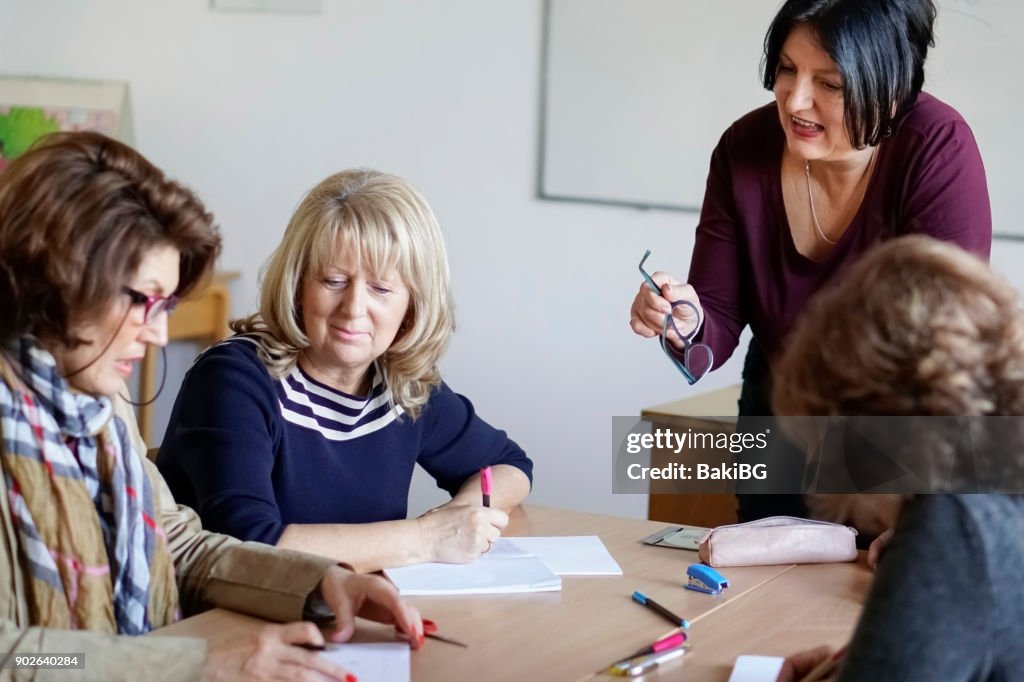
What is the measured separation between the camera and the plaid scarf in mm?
1348

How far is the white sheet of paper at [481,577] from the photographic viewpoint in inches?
66.4

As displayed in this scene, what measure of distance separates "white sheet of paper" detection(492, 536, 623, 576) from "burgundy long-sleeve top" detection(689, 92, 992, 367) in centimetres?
47

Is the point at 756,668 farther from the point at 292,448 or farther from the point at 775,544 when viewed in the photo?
the point at 292,448

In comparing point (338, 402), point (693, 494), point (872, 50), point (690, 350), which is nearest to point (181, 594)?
point (338, 402)

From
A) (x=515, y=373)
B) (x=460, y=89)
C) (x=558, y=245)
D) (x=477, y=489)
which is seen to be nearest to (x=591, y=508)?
(x=515, y=373)


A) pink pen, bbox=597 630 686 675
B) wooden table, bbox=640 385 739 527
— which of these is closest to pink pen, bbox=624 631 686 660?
pink pen, bbox=597 630 686 675

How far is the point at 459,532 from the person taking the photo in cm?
184

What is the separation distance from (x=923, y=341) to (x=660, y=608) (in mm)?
694

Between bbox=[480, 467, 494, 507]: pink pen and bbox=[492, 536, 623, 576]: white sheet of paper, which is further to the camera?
bbox=[480, 467, 494, 507]: pink pen

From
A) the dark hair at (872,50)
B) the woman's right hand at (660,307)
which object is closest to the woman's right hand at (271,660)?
the woman's right hand at (660,307)

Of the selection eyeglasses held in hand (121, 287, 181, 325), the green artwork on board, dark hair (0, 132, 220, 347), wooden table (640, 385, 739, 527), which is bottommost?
wooden table (640, 385, 739, 527)

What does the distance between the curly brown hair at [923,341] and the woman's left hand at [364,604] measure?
1.97 feet

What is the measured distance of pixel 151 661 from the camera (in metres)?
1.29

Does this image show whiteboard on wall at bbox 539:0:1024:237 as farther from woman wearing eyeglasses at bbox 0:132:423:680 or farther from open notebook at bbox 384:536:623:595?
woman wearing eyeglasses at bbox 0:132:423:680
